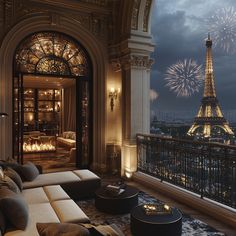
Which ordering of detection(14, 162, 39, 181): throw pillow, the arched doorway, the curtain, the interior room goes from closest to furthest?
the interior room → detection(14, 162, 39, 181): throw pillow → the arched doorway → the curtain

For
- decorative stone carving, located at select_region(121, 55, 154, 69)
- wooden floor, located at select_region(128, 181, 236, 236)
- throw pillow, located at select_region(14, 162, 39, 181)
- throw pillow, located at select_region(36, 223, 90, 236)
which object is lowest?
wooden floor, located at select_region(128, 181, 236, 236)

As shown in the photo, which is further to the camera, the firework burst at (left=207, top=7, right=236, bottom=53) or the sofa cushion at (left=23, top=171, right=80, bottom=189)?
the firework burst at (left=207, top=7, right=236, bottom=53)

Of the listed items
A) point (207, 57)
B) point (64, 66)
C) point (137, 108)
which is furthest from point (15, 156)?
point (207, 57)

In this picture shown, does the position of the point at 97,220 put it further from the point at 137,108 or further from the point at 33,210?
the point at 137,108

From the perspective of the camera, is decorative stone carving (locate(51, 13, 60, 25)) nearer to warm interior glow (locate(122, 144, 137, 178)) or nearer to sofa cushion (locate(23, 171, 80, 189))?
warm interior glow (locate(122, 144, 137, 178))

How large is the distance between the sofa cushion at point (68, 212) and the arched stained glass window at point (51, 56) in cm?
447

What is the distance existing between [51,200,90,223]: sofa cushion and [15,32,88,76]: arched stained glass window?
4.47 metres

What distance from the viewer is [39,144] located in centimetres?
1116

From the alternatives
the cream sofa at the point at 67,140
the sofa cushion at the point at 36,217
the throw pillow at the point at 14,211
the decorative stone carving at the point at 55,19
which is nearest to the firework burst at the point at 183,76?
the decorative stone carving at the point at 55,19

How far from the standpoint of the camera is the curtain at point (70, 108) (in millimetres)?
14109

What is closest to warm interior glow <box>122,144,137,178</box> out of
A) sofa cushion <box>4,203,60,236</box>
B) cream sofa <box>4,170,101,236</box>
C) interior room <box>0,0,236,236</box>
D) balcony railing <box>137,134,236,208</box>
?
interior room <box>0,0,236,236</box>

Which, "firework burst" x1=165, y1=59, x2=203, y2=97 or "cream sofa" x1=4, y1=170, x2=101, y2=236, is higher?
"firework burst" x1=165, y1=59, x2=203, y2=97

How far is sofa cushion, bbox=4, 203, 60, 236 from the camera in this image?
107 inches

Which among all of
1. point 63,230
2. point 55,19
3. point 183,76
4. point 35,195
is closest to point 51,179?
point 35,195
